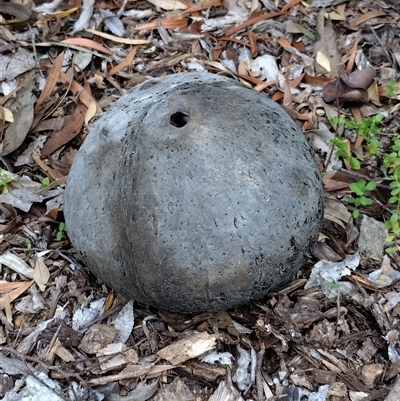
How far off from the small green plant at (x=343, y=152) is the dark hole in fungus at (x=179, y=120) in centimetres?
101

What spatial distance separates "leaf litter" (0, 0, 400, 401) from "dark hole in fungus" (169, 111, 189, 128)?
0.91 metres

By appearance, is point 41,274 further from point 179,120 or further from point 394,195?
point 394,195

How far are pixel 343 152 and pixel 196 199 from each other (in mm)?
1156

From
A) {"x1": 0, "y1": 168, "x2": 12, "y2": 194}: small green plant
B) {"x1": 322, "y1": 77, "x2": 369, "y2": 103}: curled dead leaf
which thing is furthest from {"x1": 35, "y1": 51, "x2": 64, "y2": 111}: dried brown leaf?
{"x1": 322, "y1": 77, "x2": 369, "y2": 103}: curled dead leaf

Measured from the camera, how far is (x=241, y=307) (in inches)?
103

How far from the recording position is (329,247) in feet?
9.34

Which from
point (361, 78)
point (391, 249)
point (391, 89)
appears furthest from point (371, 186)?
point (361, 78)

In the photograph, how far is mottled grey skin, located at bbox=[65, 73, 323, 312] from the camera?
2.17 m

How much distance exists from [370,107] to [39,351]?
232 cm

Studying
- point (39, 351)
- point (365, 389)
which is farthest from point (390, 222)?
point (39, 351)

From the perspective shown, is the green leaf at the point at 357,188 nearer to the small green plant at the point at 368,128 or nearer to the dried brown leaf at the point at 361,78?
the small green plant at the point at 368,128

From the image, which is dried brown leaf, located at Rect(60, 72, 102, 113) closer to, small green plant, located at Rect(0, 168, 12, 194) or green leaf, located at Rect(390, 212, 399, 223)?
small green plant, located at Rect(0, 168, 12, 194)

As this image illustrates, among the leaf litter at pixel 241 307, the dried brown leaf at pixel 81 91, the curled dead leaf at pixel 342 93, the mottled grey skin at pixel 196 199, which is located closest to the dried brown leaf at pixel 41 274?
the leaf litter at pixel 241 307

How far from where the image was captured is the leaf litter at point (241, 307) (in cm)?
244
